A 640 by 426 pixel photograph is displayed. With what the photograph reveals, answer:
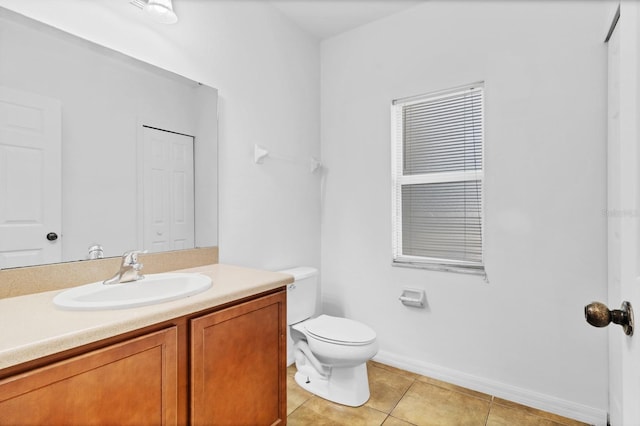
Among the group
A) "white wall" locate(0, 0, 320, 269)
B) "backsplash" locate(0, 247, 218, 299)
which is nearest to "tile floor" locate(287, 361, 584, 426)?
"white wall" locate(0, 0, 320, 269)

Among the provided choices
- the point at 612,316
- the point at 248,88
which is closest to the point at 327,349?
the point at 612,316

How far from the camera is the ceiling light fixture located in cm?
150

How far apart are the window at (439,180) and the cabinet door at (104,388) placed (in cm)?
171

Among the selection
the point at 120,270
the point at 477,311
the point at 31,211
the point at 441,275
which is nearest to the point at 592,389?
the point at 477,311

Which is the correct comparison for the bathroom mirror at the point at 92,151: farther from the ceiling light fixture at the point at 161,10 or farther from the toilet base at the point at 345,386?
the toilet base at the point at 345,386

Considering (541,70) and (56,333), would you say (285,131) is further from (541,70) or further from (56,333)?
(56,333)

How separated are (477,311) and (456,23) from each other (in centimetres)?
183

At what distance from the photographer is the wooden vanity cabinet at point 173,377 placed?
2.64 feet

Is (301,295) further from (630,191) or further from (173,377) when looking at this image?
(630,191)

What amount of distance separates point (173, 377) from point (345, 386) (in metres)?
1.16

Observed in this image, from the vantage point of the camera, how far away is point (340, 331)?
1.94m

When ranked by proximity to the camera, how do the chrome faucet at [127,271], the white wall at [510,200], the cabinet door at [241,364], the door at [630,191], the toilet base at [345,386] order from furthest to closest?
1. the toilet base at [345,386]
2. the white wall at [510,200]
3. the chrome faucet at [127,271]
4. the cabinet door at [241,364]
5. the door at [630,191]

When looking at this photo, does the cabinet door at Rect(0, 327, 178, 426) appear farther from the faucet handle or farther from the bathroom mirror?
the bathroom mirror

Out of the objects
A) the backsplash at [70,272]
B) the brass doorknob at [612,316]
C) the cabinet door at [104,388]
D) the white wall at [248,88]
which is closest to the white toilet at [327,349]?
the white wall at [248,88]
